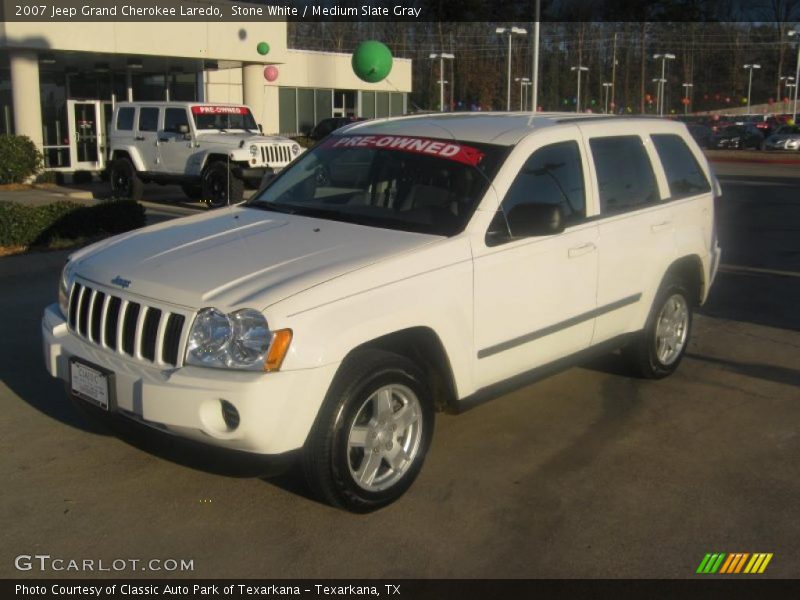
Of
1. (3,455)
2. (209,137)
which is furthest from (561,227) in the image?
(209,137)

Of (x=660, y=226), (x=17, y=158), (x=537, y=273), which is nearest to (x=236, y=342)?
(x=537, y=273)

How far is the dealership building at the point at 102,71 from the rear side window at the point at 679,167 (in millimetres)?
18516

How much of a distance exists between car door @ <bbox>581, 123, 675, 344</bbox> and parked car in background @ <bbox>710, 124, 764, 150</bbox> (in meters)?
44.2

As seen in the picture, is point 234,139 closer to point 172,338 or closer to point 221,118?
point 221,118

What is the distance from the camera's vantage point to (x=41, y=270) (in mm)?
9969

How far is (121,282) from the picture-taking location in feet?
13.8

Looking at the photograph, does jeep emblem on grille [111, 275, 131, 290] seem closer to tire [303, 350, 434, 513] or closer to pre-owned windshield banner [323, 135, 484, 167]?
tire [303, 350, 434, 513]

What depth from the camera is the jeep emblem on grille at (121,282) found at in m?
4.17

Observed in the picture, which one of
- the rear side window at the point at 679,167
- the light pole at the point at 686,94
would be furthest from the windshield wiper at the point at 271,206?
the light pole at the point at 686,94

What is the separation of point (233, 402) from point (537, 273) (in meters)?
1.99

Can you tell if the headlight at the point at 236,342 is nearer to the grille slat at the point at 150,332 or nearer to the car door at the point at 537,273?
the grille slat at the point at 150,332

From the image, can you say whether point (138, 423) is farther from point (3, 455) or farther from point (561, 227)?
point (561, 227)

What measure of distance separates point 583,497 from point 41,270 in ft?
24.7

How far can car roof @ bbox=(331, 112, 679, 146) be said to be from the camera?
5.13 metres
